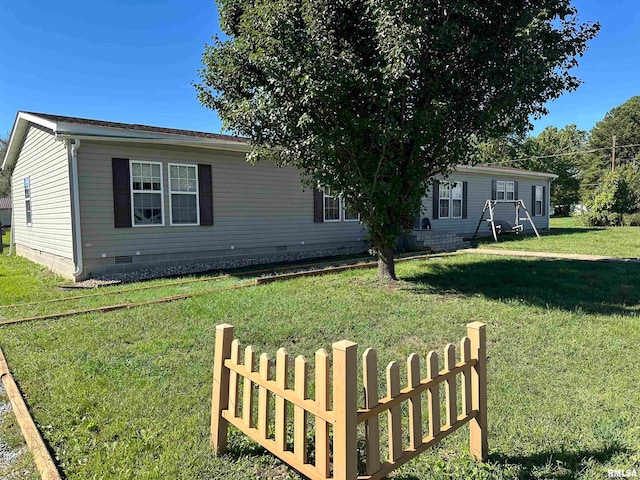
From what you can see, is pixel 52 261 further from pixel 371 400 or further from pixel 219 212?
pixel 371 400

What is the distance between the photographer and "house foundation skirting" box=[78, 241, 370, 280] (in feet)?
28.0

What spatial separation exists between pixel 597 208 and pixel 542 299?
22.4 metres

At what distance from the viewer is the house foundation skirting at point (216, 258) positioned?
8.55m

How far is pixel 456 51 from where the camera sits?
235 inches

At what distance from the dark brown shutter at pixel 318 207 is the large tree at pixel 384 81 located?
5049mm

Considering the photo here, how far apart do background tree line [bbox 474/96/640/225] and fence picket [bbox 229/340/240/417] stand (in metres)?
24.0

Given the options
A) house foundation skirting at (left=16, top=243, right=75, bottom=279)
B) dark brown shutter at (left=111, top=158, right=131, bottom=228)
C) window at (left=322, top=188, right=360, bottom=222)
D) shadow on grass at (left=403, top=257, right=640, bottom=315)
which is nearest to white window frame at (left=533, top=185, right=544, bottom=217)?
shadow on grass at (left=403, top=257, right=640, bottom=315)

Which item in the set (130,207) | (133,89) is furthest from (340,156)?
(133,89)

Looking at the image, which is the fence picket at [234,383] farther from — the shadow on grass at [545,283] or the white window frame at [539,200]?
the white window frame at [539,200]

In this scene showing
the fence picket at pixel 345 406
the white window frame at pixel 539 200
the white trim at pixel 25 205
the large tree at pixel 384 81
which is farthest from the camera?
the white window frame at pixel 539 200

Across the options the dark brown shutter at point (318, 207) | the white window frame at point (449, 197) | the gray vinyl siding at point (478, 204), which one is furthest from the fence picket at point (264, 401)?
the white window frame at point (449, 197)

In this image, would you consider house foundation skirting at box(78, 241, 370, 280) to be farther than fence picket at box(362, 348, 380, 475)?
Yes

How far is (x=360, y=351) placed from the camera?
153 inches

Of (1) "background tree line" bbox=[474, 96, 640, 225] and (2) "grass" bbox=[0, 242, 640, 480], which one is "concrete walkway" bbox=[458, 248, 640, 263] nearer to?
(2) "grass" bbox=[0, 242, 640, 480]
